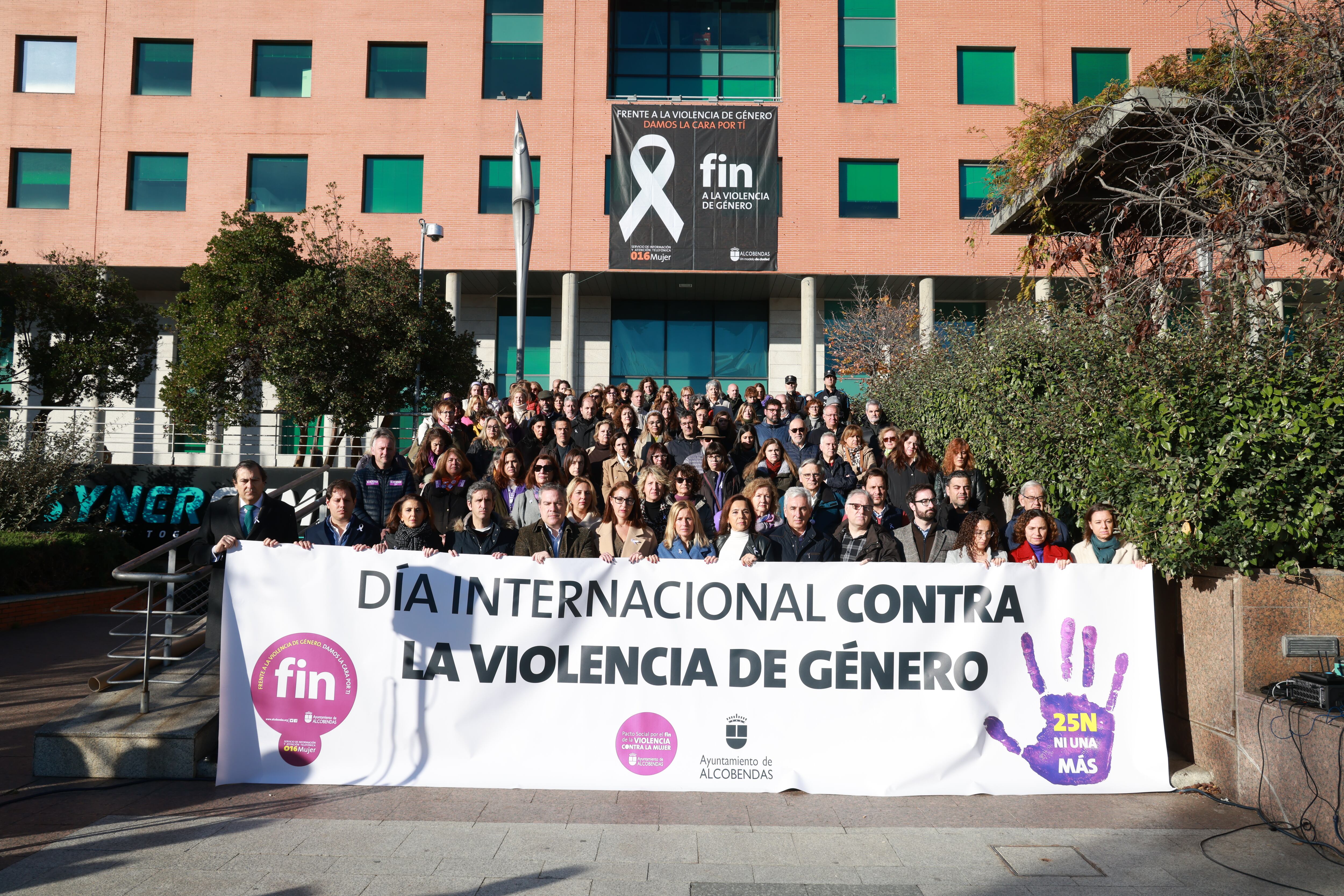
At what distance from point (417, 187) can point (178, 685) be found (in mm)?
21519

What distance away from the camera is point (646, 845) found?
4.70 meters

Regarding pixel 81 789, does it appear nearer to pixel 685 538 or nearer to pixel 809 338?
pixel 685 538

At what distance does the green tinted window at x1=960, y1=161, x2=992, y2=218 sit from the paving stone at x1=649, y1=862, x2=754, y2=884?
938 inches

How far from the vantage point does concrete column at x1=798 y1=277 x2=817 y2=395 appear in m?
25.7

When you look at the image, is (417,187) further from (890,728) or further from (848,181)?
(890,728)

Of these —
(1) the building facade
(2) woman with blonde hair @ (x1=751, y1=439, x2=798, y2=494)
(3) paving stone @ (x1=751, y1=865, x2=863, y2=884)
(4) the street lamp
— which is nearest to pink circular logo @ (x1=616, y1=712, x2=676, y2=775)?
(3) paving stone @ (x1=751, y1=865, x2=863, y2=884)

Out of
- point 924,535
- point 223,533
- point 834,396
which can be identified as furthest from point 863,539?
point 834,396

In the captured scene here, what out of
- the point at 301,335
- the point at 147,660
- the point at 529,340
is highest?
the point at 529,340

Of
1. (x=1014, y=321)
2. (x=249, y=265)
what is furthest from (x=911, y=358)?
(x=249, y=265)

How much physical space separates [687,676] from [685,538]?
0.96m

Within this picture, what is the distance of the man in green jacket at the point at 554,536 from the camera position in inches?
247

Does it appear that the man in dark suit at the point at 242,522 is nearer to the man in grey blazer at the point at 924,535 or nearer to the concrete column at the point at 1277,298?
the man in grey blazer at the point at 924,535

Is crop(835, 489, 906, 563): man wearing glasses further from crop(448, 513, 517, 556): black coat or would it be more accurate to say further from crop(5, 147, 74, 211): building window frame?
crop(5, 147, 74, 211): building window frame

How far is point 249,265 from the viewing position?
18.0 metres
